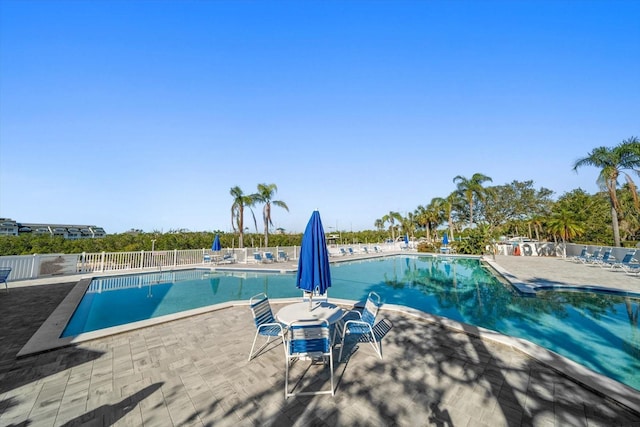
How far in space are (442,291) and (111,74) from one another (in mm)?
14688

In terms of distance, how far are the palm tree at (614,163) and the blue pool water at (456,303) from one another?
9470 mm

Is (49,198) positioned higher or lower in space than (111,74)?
lower

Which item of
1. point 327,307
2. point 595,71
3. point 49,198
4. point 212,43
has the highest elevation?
point 212,43

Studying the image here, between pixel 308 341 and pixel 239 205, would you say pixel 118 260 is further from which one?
pixel 308 341

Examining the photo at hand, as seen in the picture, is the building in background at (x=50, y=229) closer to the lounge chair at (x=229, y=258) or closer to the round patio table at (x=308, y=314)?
the lounge chair at (x=229, y=258)

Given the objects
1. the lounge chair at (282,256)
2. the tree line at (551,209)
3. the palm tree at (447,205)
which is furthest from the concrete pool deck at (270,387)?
the palm tree at (447,205)

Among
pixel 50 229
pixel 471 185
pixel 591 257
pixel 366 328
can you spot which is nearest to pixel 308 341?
pixel 366 328

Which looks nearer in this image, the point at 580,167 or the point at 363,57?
the point at 363,57

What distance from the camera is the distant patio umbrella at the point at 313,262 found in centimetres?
379

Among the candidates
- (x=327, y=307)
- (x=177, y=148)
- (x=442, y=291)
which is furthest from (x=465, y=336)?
(x=177, y=148)

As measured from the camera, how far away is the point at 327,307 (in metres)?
3.96

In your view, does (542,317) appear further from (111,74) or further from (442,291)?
(111,74)

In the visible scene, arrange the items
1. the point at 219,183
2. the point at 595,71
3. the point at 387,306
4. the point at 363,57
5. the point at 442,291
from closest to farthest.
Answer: the point at 387,306
the point at 442,291
the point at 595,71
the point at 363,57
the point at 219,183

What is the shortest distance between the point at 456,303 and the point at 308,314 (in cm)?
582
